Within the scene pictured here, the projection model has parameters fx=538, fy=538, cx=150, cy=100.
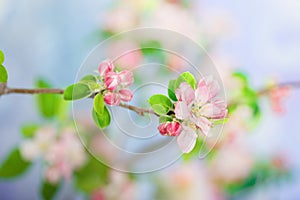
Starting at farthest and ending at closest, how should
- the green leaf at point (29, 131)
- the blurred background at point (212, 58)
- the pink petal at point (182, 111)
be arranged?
the blurred background at point (212, 58), the green leaf at point (29, 131), the pink petal at point (182, 111)

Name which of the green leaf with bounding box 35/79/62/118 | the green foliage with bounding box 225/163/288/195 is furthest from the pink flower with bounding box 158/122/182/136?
the green foliage with bounding box 225/163/288/195

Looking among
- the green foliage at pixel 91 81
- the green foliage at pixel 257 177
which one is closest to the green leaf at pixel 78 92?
the green foliage at pixel 91 81

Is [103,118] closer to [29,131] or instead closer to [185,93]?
[185,93]

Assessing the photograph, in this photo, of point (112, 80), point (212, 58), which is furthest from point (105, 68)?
point (212, 58)

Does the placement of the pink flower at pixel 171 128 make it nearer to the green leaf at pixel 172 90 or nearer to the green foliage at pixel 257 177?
the green leaf at pixel 172 90

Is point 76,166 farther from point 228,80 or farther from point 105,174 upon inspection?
point 228,80

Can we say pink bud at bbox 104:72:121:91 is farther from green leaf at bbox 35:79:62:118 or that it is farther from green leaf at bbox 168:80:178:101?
green leaf at bbox 35:79:62:118

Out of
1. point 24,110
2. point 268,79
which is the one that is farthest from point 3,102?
point 268,79
